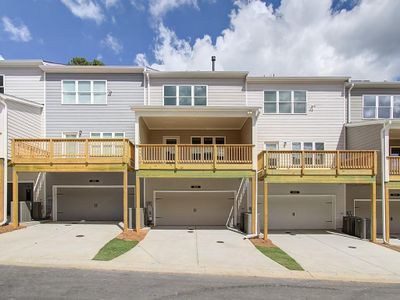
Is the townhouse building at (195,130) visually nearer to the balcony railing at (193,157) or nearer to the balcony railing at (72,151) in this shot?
the balcony railing at (193,157)

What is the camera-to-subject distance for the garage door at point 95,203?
55.0 feet

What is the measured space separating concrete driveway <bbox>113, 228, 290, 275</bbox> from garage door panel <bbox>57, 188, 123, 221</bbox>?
A: 154 inches

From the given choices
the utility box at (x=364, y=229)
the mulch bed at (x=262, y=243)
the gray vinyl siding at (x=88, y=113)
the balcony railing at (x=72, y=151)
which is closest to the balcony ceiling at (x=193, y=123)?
the gray vinyl siding at (x=88, y=113)

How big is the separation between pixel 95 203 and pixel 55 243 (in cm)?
581

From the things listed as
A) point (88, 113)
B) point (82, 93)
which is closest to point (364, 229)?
point (88, 113)

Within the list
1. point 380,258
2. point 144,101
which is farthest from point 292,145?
point 144,101

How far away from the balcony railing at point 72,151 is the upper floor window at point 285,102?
8.43 metres

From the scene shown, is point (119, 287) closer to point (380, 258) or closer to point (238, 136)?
point (380, 258)

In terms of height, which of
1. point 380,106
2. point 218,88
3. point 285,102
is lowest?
point 380,106

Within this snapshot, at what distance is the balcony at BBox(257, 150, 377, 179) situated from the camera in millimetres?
13812

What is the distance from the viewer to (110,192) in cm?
1683

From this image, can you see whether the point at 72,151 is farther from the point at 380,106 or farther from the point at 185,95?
the point at 380,106

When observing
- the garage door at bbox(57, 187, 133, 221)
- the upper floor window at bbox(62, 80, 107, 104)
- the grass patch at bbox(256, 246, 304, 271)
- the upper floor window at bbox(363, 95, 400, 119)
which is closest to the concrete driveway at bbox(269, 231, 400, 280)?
the grass patch at bbox(256, 246, 304, 271)

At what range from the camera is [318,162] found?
1454 cm
